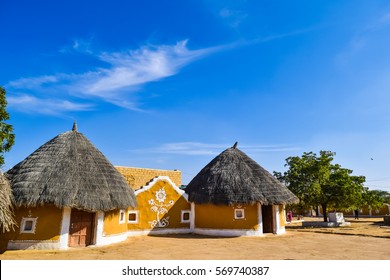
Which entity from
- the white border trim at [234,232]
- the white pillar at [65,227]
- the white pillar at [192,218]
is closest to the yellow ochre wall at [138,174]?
the white pillar at [192,218]

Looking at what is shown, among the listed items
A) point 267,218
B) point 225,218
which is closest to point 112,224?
point 225,218

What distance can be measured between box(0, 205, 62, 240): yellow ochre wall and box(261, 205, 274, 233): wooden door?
39.4 feet

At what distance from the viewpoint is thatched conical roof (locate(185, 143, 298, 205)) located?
52.6 feet

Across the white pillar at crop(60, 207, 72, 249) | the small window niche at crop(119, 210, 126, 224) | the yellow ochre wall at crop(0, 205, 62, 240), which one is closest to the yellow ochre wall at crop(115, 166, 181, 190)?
the small window niche at crop(119, 210, 126, 224)

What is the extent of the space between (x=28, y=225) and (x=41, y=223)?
24.1 inches

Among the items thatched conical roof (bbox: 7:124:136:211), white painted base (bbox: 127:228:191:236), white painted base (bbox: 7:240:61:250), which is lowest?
white painted base (bbox: 127:228:191:236)

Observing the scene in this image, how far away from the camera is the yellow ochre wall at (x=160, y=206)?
55.3ft

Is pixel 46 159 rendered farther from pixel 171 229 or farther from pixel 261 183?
pixel 261 183

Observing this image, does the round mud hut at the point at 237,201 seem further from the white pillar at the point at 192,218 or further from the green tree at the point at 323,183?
the green tree at the point at 323,183

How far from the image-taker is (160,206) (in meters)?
17.4

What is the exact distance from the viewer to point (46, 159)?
12.8 m

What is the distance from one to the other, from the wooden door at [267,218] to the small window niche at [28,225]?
42.2ft

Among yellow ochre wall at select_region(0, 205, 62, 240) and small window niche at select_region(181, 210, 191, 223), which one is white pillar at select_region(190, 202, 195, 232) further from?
yellow ochre wall at select_region(0, 205, 62, 240)
